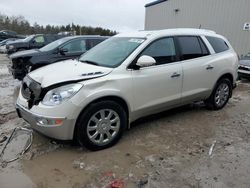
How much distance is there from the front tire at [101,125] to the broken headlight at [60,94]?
0.31m

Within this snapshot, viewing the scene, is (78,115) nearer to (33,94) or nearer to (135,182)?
(33,94)

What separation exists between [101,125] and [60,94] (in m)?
0.74

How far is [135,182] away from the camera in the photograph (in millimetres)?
3186

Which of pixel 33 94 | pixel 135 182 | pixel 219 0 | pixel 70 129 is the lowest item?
pixel 135 182

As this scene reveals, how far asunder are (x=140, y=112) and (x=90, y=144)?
3.26ft

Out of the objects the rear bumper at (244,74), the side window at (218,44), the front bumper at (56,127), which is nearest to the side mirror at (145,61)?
the front bumper at (56,127)

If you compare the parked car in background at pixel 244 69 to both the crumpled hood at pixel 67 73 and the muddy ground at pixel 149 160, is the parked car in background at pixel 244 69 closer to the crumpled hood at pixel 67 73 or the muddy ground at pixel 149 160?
the muddy ground at pixel 149 160

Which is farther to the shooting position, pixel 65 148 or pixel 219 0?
pixel 219 0

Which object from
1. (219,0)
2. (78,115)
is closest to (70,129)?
(78,115)

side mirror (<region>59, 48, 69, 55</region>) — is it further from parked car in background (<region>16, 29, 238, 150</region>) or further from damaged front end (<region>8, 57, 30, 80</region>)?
parked car in background (<region>16, 29, 238, 150</region>)

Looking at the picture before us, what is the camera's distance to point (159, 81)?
4426 millimetres

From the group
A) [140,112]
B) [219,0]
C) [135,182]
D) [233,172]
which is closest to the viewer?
[135,182]

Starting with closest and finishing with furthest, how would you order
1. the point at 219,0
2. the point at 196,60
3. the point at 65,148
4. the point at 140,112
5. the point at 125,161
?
1. the point at 125,161
2. the point at 65,148
3. the point at 140,112
4. the point at 196,60
5. the point at 219,0

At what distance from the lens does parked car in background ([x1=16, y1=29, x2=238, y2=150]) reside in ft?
11.8
